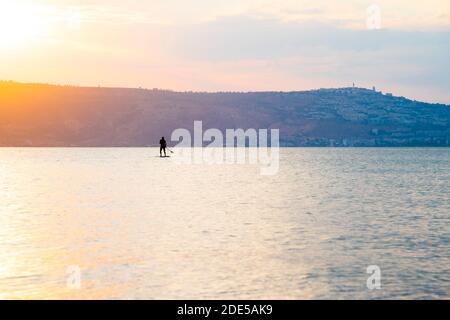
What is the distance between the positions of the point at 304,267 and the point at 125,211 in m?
18.7

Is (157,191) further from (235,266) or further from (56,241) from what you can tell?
(235,266)

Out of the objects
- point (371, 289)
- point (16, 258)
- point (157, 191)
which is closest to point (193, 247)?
point (16, 258)

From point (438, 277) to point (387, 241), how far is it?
699cm

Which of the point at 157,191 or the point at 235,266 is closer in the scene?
the point at 235,266

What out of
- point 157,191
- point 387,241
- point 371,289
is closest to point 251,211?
point 387,241

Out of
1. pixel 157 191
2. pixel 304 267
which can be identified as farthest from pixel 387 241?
pixel 157 191
